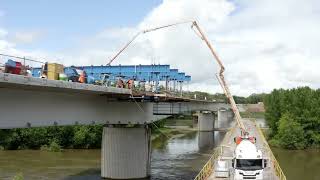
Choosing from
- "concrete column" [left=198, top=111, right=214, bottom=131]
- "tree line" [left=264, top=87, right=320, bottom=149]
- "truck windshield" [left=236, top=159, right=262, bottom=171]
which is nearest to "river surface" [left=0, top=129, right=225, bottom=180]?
"tree line" [left=264, top=87, right=320, bottom=149]

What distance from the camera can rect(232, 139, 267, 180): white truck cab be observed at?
30.4 m

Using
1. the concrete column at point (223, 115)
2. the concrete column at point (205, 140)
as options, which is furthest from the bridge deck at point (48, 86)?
the concrete column at point (223, 115)

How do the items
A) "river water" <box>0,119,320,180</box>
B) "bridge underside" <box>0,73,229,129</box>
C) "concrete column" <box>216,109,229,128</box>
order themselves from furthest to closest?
"concrete column" <box>216,109,229,128</box> → "river water" <box>0,119,320,180</box> → "bridge underside" <box>0,73,229,129</box>

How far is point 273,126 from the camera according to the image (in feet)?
336

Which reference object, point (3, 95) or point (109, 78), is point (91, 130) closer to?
point (109, 78)

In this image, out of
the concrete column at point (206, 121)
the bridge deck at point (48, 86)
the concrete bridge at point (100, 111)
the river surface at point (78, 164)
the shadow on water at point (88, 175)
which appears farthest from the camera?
the concrete column at point (206, 121)

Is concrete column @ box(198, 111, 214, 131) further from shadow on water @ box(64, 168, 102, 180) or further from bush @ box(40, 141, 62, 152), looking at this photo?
shadow on water @ box(64, 168, 102, 180)

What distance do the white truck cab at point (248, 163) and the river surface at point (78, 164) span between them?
1989 cm

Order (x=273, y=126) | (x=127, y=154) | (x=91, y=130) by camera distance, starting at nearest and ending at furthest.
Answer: (x=127, y=154) → (x=91, y=130) → (x=273, y=126)

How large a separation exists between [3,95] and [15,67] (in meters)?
1.84

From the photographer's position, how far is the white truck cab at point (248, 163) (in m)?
30.4

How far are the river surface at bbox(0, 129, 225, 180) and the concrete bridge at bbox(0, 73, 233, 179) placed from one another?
398 cm

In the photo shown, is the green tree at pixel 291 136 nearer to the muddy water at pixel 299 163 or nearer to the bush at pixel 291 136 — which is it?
the bush at pixel 291 136

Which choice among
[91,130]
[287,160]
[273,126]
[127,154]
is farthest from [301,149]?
[127,154]
